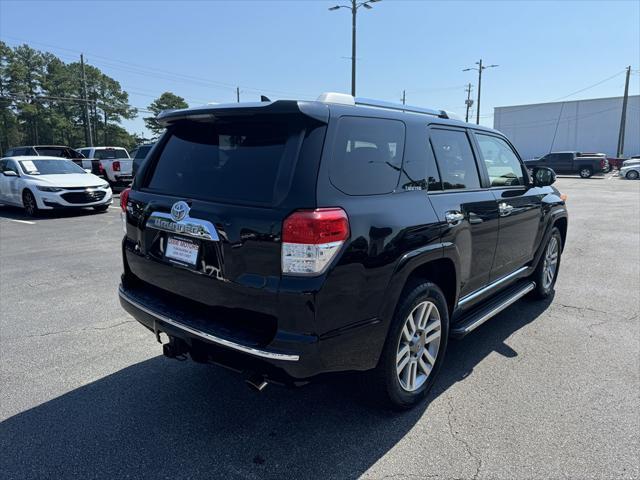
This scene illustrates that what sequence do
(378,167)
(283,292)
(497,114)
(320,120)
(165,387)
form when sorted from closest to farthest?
(283,292) → (320,120) → (378,167) → (165,387) → (497,114)

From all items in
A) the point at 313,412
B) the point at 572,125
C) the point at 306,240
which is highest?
the point at 572,125

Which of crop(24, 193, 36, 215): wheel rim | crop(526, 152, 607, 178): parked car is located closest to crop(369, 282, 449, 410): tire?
crop(24, 193, 36, 215): wheel rim

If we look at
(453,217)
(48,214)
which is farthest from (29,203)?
(453,217)

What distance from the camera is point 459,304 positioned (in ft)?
11.2

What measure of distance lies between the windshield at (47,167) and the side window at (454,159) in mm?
12565

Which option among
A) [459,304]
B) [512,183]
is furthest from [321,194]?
[512,183]

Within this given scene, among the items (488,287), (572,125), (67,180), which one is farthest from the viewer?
→ (572,125)

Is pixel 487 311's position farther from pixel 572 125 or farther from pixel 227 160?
pixel 572 125

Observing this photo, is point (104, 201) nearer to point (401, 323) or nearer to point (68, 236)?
point (68, 236)

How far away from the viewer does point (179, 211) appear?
2.60 metres

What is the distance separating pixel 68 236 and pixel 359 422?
849 cm

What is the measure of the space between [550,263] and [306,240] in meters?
4.14

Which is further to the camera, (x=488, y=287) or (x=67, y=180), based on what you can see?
(x=67, y=180)

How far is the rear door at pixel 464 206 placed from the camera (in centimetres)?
314
